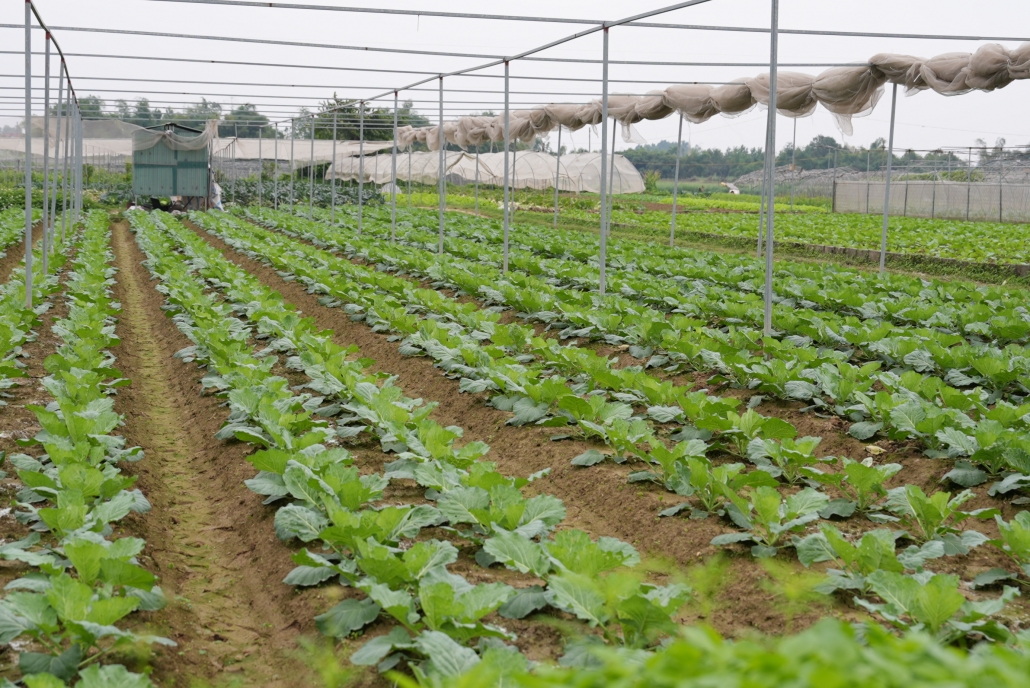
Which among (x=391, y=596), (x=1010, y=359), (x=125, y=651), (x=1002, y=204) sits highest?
(x=1002, y=204)

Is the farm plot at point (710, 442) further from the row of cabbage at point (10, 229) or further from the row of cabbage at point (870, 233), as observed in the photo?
the row of cabbage at point (870, 233)

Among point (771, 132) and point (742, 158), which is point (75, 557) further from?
point (742, 158)

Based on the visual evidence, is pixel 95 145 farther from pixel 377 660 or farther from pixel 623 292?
pixel 377 660

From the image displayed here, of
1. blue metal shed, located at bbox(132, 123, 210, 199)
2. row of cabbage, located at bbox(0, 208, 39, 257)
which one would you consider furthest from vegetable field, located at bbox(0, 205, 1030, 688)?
blue metal shed, located at bbox(132, 123, 210, 199)

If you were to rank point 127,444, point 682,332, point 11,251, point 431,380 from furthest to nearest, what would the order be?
point 11,251
point 682,332
point 431,380
point 127,444

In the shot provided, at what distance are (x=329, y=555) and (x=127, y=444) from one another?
2501 mm

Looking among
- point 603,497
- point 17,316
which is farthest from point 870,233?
point 603,497

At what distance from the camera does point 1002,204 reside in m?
29.4

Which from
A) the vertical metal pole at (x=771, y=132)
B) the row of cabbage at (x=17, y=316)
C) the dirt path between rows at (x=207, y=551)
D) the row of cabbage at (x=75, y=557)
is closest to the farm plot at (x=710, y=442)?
the vertical metal pole at (x=771, y=132)

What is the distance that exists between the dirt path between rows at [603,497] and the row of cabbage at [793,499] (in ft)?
0.37

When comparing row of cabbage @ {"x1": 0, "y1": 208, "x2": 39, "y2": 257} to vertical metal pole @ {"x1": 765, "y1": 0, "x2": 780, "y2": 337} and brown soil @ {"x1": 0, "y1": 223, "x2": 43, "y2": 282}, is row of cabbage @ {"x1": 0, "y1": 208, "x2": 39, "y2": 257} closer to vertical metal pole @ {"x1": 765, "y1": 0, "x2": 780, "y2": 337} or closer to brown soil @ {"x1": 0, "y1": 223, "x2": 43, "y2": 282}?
brown soil @ {"x1": 0, "y1": 223, "x2": 43, "y2": 282}

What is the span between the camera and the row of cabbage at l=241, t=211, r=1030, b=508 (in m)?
5.01

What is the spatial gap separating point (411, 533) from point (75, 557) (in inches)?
51.4

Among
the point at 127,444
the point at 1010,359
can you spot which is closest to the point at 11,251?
the point at 127,444
